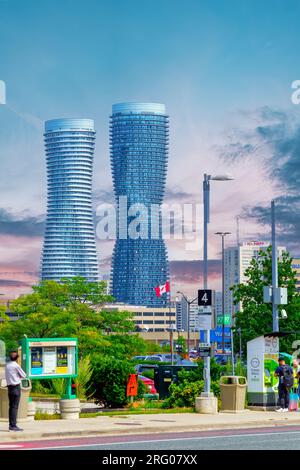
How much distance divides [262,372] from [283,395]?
3.94ft

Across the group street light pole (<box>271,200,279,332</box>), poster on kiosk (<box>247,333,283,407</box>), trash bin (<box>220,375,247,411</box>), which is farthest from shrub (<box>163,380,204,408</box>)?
street light pole (<box>271,200,279,332</box>)

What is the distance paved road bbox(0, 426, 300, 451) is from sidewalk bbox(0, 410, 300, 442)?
640mm

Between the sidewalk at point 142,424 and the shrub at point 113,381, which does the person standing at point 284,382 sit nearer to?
the sidewalk at point 142,424

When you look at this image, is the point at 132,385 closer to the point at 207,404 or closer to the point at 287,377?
the point at 207,404

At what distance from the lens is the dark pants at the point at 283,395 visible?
33.5 metres

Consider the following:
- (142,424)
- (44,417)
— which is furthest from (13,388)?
(44,417)

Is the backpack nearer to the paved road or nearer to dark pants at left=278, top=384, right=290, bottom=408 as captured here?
dark pants at left=278, top=384, right=290, bottom=408

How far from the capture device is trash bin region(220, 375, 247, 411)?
33.1m

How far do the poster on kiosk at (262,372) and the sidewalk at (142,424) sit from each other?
1.62 meters

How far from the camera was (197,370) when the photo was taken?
3859 cm

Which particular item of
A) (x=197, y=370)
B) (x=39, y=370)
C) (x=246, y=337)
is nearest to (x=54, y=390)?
(x=197, y=370)

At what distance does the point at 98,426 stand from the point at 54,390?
580 inches

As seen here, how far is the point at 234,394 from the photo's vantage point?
109ft
